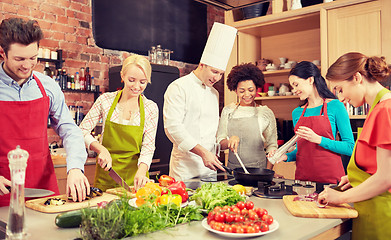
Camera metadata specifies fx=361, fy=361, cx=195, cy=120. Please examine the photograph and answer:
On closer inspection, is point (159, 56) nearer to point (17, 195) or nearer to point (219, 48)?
point (219, 48)

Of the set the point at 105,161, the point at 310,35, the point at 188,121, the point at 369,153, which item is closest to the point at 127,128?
the point at 105,161

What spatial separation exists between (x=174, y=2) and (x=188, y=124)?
10.5ft

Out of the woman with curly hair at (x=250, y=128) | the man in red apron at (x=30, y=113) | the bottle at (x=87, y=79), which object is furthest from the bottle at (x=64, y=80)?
the man in red apron at (x=30, y=113)

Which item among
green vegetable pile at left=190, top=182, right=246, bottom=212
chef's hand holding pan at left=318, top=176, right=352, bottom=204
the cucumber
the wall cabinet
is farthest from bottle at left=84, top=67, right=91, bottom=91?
chef's hand holding pan at left=318, top=176, right=352, bottom=204

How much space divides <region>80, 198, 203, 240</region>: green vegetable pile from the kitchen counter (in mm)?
31

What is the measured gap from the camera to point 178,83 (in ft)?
8.76

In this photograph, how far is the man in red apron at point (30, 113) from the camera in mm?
1693

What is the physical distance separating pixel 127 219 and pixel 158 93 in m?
3.25

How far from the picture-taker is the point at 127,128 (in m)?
2.34

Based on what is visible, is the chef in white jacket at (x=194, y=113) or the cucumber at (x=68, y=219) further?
the chef in white jacket at (x=194, y=113)

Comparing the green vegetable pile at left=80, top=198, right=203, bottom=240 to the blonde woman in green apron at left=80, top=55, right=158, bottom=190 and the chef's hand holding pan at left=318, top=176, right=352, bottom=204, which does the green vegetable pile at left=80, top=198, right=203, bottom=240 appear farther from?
the blonde woman in green apron at left=80, top=55, right=158, bottom=190

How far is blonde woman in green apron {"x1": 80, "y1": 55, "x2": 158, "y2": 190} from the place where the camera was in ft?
7.58

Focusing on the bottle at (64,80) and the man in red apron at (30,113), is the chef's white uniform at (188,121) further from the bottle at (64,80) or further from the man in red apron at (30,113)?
the bottle at (64,80)

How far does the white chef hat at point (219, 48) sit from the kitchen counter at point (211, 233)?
1.40 meters
